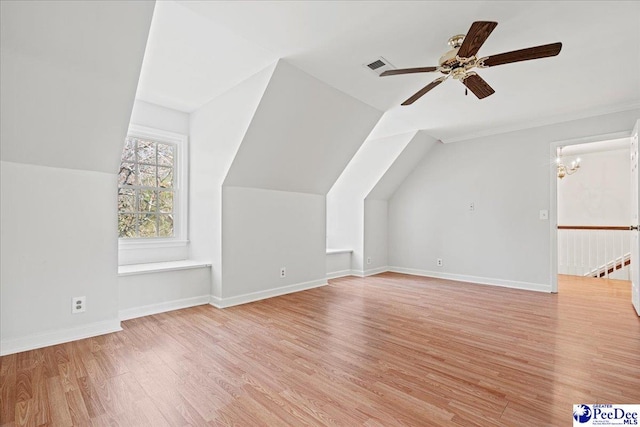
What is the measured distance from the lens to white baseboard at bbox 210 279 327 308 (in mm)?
3646

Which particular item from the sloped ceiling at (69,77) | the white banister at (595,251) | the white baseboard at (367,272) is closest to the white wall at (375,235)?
the white baseboard at (367,272)

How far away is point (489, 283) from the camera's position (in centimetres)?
493

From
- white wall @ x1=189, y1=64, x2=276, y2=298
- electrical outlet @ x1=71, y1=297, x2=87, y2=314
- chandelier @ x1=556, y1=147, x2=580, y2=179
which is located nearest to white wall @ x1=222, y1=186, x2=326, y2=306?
white wall @ x1=189, y1=64, x2=276, y2=298

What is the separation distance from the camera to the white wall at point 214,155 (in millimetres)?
3225

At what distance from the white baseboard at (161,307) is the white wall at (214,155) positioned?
19cm

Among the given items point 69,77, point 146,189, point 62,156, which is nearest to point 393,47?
point 69,77

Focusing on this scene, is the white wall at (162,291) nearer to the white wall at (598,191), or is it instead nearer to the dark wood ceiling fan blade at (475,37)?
the dark wood ceiling fan blade at (475,37)

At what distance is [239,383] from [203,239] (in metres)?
2.38

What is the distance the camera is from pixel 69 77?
2.21 metres

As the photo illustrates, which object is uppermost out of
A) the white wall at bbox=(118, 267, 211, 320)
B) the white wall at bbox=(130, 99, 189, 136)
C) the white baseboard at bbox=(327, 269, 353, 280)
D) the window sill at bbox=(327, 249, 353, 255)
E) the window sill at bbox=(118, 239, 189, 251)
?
the white wall at bbox=(130, 99, 189, 136)

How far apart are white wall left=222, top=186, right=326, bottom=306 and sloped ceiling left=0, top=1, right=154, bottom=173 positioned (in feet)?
4.56

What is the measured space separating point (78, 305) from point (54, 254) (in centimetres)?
50

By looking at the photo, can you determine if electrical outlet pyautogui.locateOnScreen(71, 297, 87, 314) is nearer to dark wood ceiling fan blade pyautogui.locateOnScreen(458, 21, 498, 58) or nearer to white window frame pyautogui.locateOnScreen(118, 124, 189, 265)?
white window frame pyautogui.locateOnScreen(118, 124, 189, 265)

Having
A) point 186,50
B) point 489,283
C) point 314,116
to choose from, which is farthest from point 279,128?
point 489,283
